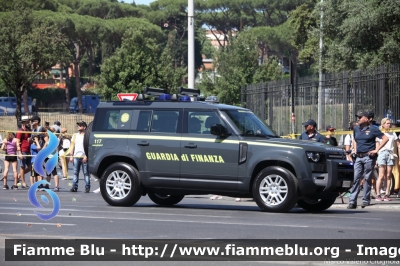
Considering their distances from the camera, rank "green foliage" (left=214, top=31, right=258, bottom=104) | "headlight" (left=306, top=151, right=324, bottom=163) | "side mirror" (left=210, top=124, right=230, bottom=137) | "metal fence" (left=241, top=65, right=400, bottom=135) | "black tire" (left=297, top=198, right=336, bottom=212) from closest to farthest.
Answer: "headlight" (left=306, top=151, right=324, bottom=163), "side mirror" (left=210, top=124, right=230, bottom=137), "black tire" (left=297, top=198, right=336, bottom=212), "metal fence" (left=241, top=65, right=400, bottom=135), "green foliage" (left=214, top=31, right=258, bottom=104)

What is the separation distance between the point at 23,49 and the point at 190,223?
39.1 meters

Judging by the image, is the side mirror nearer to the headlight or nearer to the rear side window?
the headlight

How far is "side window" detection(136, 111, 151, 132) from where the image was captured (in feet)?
50.8

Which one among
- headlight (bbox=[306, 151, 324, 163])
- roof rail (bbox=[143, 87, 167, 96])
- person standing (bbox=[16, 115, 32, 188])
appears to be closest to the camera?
headlight (bbox=[306, 151, 324, 163])

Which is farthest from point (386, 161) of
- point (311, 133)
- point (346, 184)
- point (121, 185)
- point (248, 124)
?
point (121, 185)

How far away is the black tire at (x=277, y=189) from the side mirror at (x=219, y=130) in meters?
0.97

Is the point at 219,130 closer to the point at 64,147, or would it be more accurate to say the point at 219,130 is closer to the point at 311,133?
the point at 311,133

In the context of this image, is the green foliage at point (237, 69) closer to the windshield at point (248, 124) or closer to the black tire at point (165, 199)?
the black tire at point (165, 199)

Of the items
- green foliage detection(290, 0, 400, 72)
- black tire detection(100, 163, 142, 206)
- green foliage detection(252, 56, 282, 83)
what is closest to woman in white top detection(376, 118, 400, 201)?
black tire detection(100, 163, 142, 206)

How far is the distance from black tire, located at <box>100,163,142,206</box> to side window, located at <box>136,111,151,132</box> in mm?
721

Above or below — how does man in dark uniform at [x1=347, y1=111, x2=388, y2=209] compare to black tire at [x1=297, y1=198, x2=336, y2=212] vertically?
above

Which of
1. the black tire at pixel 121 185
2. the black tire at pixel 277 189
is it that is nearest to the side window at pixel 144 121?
the black tire at pixel 121 185

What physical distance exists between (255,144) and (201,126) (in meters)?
1.11

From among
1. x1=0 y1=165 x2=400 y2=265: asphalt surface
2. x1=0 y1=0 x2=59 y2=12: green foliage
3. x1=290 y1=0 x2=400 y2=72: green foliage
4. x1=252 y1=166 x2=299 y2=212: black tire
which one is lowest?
x1=0 y1=165 x2=400 y2=265: asphalt surface
